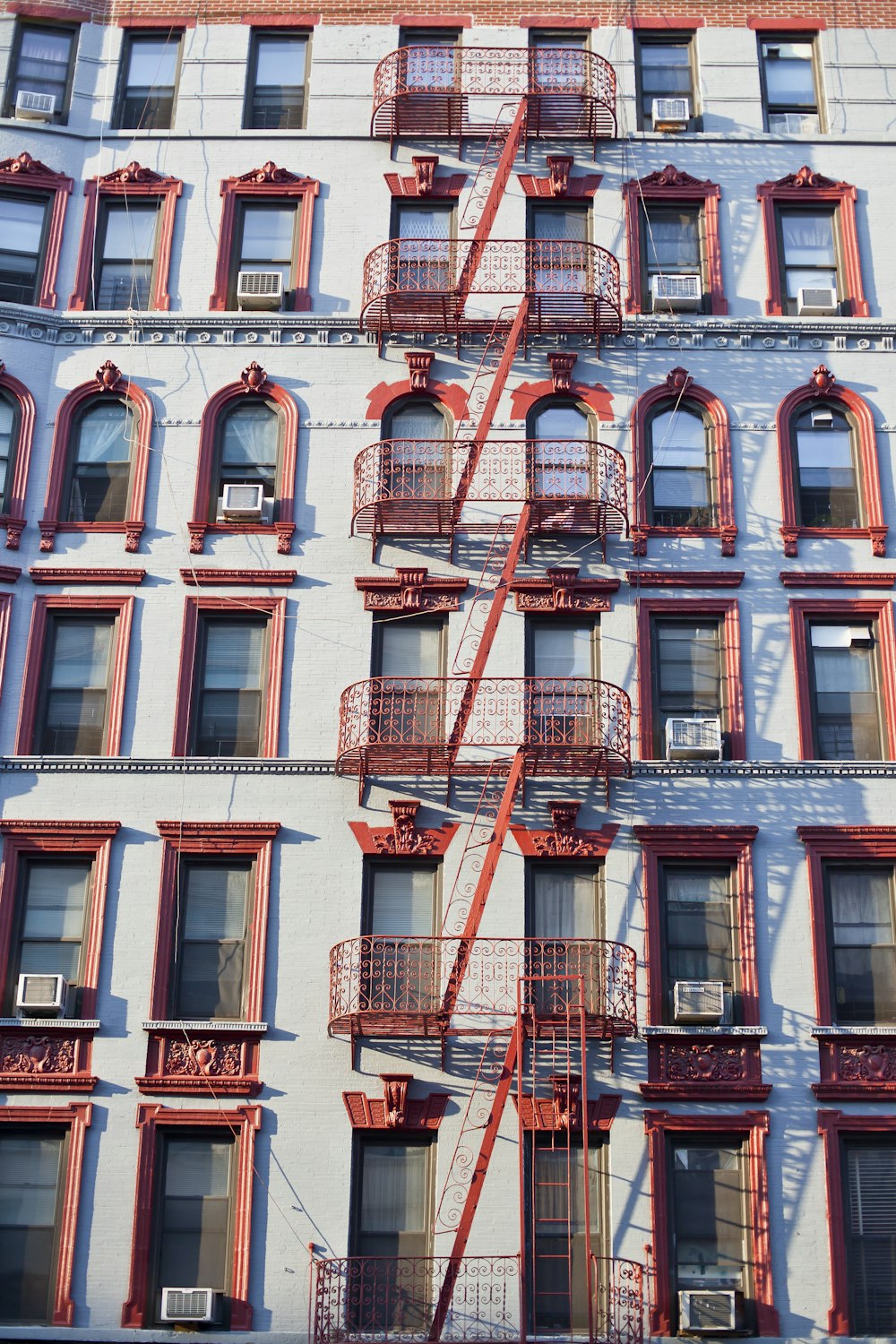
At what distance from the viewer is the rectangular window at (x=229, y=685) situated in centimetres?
2330

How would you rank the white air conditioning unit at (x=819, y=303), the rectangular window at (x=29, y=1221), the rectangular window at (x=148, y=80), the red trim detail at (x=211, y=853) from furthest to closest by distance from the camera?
the rectangular window at (x=148, y=80) < the white air conditioning unit at (x=819, y=303) < the red trim detail at (x=211, y=853) < the rectangular window at (x=29, y=1221)

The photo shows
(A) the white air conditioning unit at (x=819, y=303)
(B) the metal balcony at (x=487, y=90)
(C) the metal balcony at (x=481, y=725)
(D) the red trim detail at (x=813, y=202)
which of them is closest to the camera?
(C) the metal balcony at (x=481, y=725)

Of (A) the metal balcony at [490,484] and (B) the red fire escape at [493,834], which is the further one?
(A) the metal balcony at [490,484]

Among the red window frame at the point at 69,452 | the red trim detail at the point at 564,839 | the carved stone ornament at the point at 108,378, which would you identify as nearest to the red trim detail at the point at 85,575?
the red window frame at the point at 69,452

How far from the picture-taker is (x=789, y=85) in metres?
27.3

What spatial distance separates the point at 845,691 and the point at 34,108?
48.1 feet

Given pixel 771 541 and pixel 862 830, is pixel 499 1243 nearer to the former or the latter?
pixel 862 830

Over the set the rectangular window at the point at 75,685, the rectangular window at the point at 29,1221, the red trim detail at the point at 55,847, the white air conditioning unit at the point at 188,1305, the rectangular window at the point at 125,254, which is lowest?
the white air conditioning unit at the point at 188,1305

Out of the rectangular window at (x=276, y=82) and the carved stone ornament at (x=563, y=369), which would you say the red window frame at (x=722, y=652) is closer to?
the carved stone ornament at (x=563, y=369)

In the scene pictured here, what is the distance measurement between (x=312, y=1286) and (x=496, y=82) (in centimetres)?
1714

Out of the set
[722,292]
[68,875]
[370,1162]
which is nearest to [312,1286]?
[370,1162]

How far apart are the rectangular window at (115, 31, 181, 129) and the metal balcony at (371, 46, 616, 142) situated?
3.19 meters

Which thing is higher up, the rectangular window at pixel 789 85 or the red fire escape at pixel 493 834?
the rectangular window at pixel 789 85

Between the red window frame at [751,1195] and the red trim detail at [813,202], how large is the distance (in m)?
12.0
